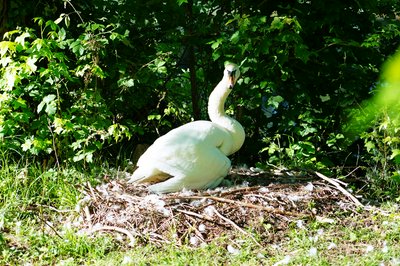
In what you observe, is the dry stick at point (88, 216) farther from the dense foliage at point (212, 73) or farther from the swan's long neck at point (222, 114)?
the swan's long neck at point (222, 114)

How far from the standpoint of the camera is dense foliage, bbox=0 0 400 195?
600cm

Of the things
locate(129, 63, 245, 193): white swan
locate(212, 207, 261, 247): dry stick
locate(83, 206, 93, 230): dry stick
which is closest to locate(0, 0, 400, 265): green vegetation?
locate(83, 206, 93, 230): dry stick

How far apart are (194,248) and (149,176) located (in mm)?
1083

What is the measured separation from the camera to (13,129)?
5.77 m

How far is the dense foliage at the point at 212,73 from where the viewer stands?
6.00m

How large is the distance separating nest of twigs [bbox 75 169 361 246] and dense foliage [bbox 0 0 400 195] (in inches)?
37.5

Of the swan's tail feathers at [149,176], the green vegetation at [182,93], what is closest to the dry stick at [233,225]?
the green vegetation at [182,93]

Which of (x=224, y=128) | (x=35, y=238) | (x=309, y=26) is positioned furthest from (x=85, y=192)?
(x=309, y=26)

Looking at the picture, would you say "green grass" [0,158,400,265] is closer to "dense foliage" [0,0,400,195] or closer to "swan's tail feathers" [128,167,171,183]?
"swan's tail feathers" [128,167,171,183]

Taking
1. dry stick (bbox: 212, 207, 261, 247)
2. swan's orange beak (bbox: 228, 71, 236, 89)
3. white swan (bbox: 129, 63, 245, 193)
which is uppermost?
swan's orange beak (bbox: 228, 71, 236, 89)

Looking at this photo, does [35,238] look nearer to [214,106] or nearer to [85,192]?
[85,192]

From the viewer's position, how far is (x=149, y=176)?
5.40 m

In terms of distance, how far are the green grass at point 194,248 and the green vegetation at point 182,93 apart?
20mm

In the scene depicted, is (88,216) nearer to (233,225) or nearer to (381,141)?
(233,225)
